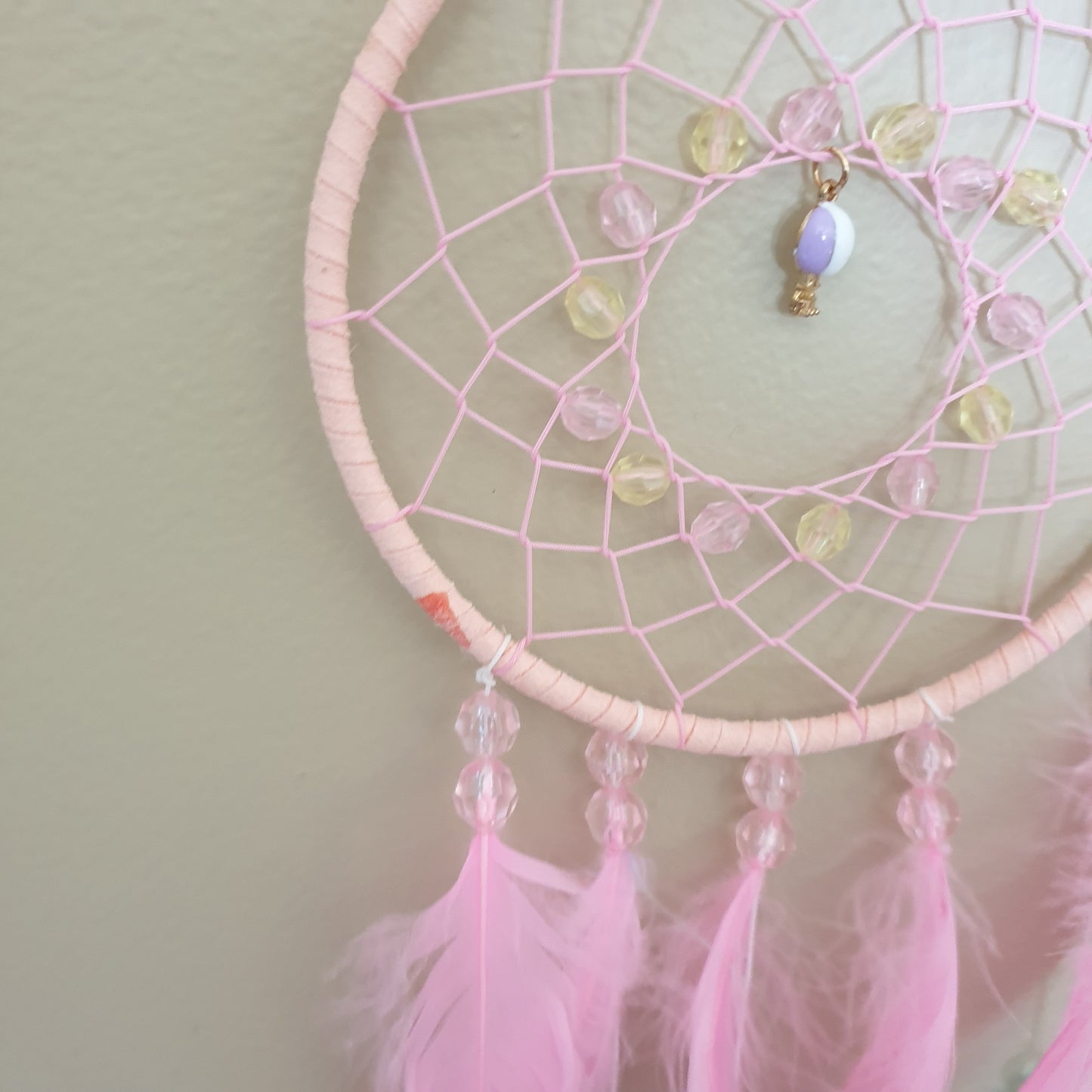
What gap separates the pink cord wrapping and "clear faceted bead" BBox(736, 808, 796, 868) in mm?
59

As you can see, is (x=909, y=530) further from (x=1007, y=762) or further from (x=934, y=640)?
(x=1007, y=762)

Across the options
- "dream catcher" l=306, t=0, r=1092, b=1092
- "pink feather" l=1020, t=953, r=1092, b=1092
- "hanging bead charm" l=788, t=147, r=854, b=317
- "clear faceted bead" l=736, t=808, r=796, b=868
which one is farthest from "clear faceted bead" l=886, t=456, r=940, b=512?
"pink feather" l=1020, t=953, r=1092, b=1092

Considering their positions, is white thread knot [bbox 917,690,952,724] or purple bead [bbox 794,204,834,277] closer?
purple bead [bbox 794,204,834,277]

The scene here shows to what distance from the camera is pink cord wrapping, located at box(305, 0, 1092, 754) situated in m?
0.40

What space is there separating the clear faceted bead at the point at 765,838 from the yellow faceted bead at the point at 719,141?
40cm

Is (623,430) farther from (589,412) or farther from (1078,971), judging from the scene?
(1078,971)

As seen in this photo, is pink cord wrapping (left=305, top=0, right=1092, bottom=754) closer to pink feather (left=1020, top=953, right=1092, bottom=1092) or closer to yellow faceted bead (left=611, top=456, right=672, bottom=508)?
yellow faceted bead (left=611, top=456, right=672, bottom=508)

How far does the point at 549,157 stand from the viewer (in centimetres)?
45

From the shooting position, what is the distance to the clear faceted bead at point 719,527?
1.69 ft

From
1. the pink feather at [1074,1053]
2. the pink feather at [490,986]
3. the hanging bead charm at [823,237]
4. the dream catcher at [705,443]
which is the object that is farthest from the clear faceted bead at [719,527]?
the pink feather at [1074,1053]

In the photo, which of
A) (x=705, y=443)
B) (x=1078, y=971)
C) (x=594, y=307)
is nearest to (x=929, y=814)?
(x=1078, y=971)

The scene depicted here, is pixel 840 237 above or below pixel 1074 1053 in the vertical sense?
above

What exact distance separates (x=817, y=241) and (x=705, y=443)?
125mm

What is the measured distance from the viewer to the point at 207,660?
518 mm
